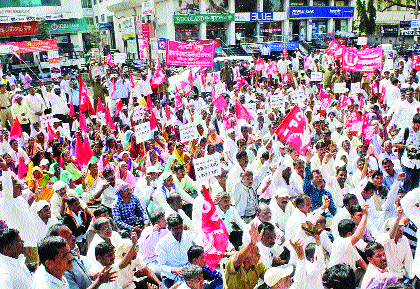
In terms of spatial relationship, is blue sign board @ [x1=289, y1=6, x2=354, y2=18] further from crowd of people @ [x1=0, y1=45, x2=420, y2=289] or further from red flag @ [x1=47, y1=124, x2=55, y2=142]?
red flag @ [x1=47, y1=124, x2=55, y2=142]

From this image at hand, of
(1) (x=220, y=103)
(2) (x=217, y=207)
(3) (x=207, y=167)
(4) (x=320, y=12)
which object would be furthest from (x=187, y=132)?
(4) (x=320, y=12)

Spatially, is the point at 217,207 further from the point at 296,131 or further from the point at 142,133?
the point at 142,133

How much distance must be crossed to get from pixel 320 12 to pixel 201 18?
11190mm

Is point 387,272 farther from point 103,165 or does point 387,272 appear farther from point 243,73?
point 243,73

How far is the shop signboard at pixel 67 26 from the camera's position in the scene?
30156 millimetres

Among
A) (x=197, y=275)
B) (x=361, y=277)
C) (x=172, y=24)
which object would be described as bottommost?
(x=361, y=277)

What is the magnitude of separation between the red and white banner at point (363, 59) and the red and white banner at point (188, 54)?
3837mm

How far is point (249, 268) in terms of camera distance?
3.53 m

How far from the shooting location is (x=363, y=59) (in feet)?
38.2

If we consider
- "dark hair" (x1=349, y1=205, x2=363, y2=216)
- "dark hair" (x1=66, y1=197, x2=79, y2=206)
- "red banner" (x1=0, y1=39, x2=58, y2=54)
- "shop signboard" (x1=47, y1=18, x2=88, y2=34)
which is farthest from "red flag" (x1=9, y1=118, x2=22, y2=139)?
"shop signboard" (x1=47, y1=18, x2=88, y2=34)

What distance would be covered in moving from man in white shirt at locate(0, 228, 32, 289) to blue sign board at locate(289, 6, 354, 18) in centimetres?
3500

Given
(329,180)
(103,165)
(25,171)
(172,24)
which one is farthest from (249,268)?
(172,24)

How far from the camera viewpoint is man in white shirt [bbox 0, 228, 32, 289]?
314cm

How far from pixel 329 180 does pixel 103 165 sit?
3402 millimetres
